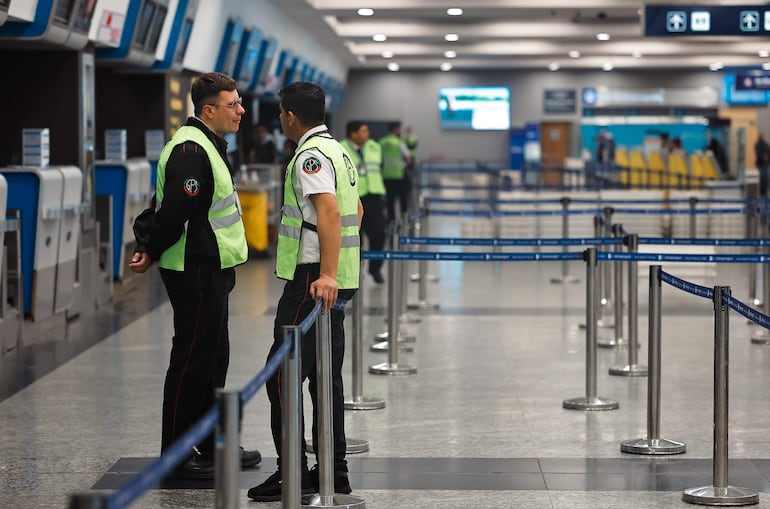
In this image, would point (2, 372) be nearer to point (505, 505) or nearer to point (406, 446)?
point (406, 446)

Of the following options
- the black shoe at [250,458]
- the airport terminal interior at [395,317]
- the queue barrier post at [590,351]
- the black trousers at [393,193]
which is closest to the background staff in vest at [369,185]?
the airport terminal interior at [395,317]

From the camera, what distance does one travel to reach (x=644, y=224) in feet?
59.3

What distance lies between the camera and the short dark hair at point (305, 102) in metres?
5.20

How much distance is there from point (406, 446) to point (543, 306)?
19.9 ft

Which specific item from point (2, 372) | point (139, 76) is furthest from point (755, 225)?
point (2, 372)

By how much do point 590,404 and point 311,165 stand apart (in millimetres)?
3003

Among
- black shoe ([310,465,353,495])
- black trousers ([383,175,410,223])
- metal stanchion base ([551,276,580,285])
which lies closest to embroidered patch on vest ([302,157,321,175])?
black shoe ([310,465,353,495])

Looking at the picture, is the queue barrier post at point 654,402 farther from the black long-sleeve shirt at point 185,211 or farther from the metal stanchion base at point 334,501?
the black long-sleeve shirt at point 185,211

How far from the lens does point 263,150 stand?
21766mm

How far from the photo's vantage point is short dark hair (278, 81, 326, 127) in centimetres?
520

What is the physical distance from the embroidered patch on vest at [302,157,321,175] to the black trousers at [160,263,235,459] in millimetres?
769

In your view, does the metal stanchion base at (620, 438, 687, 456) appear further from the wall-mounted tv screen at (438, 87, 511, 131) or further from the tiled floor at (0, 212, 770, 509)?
the wall-mounted tv screen at (438, 87, 511, 131)

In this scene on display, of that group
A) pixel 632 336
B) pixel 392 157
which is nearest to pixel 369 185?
pixel 632 336

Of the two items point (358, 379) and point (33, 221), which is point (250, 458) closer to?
point (358, 379)
